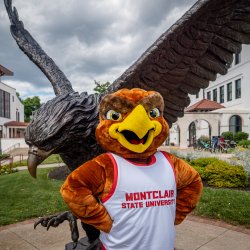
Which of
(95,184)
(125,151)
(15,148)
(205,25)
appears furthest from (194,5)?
(15,148)

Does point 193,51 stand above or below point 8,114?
below

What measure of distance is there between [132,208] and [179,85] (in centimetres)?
156

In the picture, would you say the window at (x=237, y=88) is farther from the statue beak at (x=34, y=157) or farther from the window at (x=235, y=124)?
the statue beak at (x=34, y=157)

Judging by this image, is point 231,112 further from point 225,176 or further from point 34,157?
point 34,157

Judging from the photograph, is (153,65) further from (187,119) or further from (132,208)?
(187,119)

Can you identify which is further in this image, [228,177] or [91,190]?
[228,177]

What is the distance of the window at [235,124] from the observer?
1021 inches

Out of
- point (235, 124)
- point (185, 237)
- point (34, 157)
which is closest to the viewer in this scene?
point (34, 157)

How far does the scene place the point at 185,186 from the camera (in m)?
1.98

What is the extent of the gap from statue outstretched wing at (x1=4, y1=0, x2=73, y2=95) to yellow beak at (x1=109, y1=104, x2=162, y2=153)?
1224 millimetres

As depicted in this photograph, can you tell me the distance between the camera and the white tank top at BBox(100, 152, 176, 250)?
1.73m

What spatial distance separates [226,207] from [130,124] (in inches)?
181

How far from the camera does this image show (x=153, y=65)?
254 cm

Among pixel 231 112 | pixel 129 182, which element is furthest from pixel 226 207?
pixel 231 112
